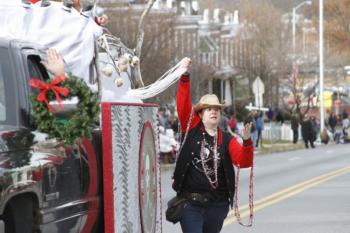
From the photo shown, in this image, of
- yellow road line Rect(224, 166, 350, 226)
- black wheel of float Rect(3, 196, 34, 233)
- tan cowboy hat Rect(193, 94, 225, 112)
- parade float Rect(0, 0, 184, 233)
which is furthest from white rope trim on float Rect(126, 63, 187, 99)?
yellow road line Rect(224, 166, 350, 226)

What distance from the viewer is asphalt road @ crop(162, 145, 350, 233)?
13188 millimetres

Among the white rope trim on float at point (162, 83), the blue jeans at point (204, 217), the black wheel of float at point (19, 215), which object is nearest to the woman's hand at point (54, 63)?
the black wheel of float at point (19, 215)

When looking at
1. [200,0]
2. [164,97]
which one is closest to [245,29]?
[200,0]

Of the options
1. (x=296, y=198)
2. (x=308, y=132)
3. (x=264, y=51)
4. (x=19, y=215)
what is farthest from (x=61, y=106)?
(x=264, y=51)

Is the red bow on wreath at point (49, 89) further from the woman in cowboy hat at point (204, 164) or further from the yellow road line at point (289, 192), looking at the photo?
the yellow road line at point (289, 192)

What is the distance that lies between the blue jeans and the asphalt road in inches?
186

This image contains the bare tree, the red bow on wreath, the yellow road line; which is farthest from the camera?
the bare tree

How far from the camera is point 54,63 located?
6.22 meters

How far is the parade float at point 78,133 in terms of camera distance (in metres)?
5.87

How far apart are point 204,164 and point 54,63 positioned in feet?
6.58

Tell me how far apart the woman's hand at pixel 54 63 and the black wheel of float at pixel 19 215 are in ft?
2.87

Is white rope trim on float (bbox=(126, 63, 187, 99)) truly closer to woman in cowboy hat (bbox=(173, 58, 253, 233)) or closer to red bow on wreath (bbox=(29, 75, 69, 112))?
woman in cowboy hat (bbox=(173, 58, 253, 233))

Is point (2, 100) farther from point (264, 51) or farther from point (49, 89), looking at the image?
point (264, 51)

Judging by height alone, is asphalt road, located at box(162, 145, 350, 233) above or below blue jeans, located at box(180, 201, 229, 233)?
below
